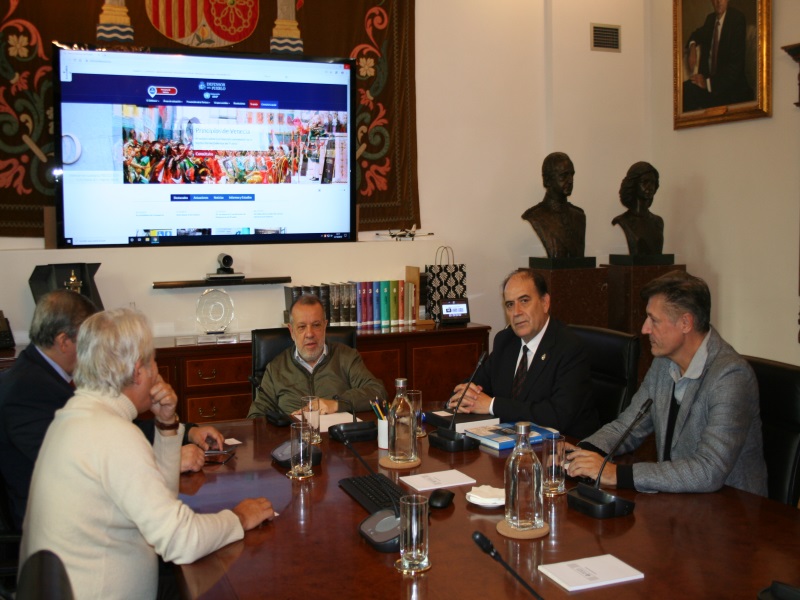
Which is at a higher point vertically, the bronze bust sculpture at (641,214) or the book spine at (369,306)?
the bronze bust sculpture at (641,214)

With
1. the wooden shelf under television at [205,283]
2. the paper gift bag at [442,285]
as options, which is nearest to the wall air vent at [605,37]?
the paper gift bag at [442,285]

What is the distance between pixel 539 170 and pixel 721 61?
4.39ft

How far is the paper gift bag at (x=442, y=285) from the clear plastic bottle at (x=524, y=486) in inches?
124

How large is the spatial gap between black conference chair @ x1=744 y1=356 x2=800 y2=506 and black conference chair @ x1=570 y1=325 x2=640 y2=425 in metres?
0.62

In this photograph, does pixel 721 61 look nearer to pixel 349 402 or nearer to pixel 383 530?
pixel 349 402

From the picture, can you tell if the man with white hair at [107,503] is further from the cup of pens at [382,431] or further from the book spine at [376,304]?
the book spine at [376,304]

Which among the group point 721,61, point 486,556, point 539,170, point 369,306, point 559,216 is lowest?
point 486,556

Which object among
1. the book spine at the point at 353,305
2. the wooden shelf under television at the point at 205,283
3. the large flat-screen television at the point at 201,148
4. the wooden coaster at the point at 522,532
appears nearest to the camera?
the wooden coaster at the point at 522,532

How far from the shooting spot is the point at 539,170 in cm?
573

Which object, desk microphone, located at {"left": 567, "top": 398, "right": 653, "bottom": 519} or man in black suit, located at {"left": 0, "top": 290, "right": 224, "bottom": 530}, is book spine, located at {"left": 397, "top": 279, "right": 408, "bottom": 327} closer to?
man in black suit, located at {"left": 0, "top": 290, "right": 224, "bottom": 530}

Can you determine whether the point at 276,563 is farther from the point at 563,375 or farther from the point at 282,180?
the point at 282,180

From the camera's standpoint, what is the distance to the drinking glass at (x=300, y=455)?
2336 millimetres

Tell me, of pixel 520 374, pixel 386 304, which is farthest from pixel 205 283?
pixel 520 374

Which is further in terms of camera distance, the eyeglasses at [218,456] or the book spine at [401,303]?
the book spine at [401,303]
